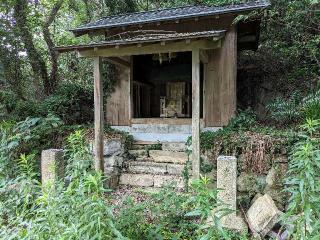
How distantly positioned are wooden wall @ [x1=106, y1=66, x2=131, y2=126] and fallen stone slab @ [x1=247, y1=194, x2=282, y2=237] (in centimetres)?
387

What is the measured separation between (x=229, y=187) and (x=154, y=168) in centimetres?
240

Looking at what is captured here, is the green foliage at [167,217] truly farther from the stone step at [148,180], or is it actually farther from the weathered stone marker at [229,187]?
the stone step at [148,180]

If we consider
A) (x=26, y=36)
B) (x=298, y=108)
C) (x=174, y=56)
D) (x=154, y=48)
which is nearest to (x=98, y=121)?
(x=154, y=48)

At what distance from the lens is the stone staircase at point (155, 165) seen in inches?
217

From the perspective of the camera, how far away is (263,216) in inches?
141

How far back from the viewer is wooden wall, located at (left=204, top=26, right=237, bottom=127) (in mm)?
6109

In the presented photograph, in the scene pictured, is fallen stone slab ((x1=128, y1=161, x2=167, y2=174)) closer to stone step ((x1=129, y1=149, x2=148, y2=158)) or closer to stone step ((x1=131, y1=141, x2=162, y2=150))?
stone step ((x1=129, y1=149, x2=148, y2=158))

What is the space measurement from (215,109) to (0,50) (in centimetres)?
589

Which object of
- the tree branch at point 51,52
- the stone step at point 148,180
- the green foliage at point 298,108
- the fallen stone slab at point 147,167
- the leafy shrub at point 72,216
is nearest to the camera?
the leafy shrub at point 72,216

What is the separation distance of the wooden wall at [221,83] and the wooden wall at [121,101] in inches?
76.2

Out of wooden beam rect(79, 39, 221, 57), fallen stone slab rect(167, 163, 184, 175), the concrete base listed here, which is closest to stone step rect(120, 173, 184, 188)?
fallen stone slab rect(167, 163, 184, 175)

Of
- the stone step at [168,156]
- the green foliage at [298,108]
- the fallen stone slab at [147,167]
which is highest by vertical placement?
the green foliage at [298,108]

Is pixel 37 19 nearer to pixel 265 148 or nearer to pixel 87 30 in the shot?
pixel 87 30

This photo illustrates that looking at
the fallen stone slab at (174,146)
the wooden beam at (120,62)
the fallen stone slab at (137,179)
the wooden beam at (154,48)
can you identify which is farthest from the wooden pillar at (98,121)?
the fallen stone slab at (174,146)
